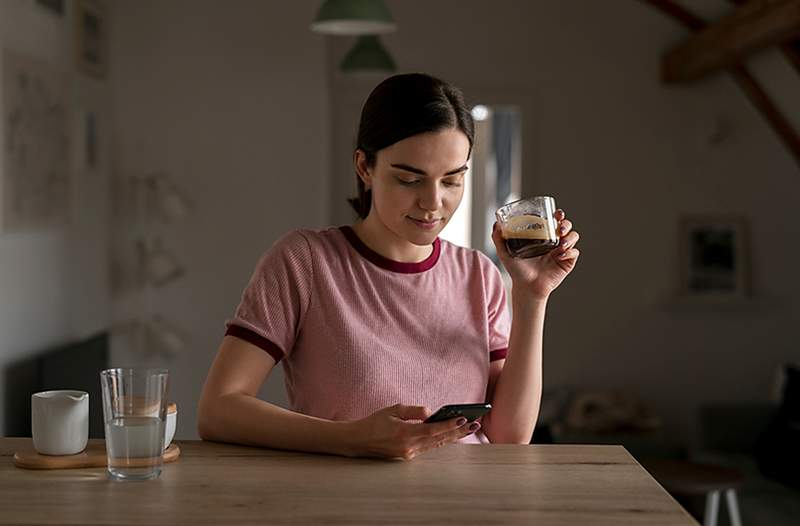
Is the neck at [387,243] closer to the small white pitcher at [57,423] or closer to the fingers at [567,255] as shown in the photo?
the fingers at [567,255]

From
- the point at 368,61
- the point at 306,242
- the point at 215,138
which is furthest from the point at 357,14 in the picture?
the point at 306,242

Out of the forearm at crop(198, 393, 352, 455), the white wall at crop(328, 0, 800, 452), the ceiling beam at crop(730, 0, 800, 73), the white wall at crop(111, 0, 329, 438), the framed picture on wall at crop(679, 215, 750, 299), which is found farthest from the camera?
the framed picture on wall at crop(679, 215, 750, 299)

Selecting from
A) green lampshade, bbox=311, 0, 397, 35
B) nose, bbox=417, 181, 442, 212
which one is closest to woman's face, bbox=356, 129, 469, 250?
nose, bbox=417, 181, 442, 212

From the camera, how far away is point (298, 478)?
1.51 meters

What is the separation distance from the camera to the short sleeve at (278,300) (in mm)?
1810

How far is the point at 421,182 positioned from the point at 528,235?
197 millimetres

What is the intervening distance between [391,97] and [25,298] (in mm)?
2745

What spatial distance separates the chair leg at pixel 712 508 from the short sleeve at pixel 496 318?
9.14 feet

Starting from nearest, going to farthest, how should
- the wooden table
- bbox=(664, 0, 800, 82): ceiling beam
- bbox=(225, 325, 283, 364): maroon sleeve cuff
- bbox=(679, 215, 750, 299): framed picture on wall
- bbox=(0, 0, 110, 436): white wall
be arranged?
the wooden table → bbox=(225, 325, 283, 364): maroon sleeve cuff → bbox=(0, 0, 110, 436): white wall → bbox=(664, 0, 800, 82): ceiling beam → bbox=(679, 215, 750, 299): framed picture on wall

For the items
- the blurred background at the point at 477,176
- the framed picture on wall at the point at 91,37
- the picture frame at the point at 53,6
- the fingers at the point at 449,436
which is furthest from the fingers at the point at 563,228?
the framed picture on wall at the point at 91,37

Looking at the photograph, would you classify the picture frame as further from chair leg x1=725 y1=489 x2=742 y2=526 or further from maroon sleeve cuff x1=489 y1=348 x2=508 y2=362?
chair leg x1=725 y1=489 x2=742 y2=526

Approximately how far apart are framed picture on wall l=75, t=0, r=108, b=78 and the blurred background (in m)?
0.02

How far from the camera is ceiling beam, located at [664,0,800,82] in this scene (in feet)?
14.0

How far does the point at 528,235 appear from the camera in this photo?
1.86 meters
